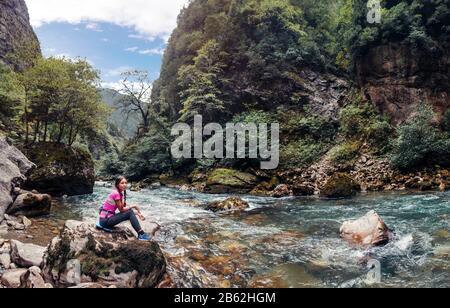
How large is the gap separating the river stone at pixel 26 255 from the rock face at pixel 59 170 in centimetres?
1081

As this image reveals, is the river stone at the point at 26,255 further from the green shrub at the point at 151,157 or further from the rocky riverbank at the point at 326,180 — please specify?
the green shrub at the point at 151,157

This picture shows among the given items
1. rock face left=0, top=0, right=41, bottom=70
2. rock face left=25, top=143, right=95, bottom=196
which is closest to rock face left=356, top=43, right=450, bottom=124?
rock face left=25, top=143, right=95, bottom=196

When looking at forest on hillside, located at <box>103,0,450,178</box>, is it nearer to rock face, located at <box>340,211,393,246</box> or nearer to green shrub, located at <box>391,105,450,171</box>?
green shrub, located at <box>391,105,450,171</box>

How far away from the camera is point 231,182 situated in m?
23.6

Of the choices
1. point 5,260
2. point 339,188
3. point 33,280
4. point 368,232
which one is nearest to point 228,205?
point 339,188

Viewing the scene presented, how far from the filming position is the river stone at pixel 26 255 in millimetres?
7598

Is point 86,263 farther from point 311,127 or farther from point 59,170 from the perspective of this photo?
point 311,127

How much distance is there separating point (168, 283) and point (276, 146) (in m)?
20.1

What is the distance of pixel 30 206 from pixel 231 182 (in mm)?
13171

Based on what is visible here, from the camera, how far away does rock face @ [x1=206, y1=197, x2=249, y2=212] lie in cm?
1570

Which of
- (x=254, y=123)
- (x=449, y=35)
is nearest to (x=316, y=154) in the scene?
(x=254, y=123)

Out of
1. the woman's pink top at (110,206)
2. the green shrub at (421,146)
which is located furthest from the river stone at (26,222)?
the green shrub at (421,146)

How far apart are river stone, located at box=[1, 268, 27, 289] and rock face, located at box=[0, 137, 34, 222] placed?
478 cm
